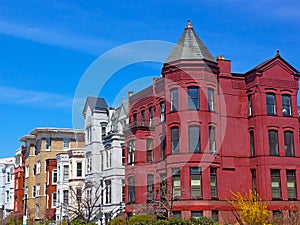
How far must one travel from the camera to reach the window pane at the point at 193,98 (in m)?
39.9

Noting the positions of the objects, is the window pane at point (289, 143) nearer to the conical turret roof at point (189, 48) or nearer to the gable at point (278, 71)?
the gable at point (278, 71)

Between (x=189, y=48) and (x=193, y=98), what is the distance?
4476 millimetres

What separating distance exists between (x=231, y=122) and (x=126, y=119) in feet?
48.1

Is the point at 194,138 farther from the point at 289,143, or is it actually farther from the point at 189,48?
the point at 289,143

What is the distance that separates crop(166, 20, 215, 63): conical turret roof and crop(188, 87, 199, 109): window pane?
2628 mm

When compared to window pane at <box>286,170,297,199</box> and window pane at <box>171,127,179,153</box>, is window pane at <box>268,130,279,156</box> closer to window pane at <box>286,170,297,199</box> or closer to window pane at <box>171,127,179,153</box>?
window pane at <box>286,170,297,199</box>

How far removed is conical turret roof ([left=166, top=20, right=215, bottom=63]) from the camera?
1615 inches

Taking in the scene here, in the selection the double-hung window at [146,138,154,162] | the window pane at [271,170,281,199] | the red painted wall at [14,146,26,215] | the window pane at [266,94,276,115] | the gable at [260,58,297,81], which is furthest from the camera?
the red painted wall at [14,146,26,215]

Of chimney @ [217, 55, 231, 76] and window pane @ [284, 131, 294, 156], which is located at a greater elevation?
chimney @ [217, 55, 231, 76]

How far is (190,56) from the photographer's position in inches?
1608

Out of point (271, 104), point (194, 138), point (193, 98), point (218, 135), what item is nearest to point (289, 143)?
point (271, 104)

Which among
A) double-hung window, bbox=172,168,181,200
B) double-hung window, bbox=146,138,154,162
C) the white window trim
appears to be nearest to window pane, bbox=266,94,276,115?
double-hung window, bbox=172,168,181,200

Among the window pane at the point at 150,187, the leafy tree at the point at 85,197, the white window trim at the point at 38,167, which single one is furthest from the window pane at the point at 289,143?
the white window trim at the point at 38,167

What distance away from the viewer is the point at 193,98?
40.1 metres
